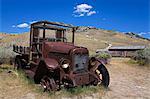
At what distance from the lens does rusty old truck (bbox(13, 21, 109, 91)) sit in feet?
28.0

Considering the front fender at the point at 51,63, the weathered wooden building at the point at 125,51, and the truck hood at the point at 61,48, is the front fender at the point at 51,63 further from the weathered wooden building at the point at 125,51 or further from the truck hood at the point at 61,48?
the weathered wooden building at the point at 125,51

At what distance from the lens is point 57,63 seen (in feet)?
28.3

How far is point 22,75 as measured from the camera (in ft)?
33.6

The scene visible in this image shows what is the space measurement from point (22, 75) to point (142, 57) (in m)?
14.5

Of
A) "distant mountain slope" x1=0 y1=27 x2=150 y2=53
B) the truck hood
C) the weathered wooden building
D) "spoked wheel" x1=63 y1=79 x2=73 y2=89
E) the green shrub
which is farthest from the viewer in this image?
"distant mountain slope" x1=0 y1=27 x2=150 y2=53

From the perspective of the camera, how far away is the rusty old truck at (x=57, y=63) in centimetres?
855

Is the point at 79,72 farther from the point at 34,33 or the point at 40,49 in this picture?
the point at 34,33

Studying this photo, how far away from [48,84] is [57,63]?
0.80 m

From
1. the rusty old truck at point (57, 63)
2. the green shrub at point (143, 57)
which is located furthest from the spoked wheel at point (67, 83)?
the green shrub at point (143, 57)

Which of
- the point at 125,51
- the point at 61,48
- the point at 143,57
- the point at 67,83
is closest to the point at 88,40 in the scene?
the point at 125,51

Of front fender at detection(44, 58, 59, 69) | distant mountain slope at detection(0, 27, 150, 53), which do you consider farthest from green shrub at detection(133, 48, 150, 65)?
distant mountain slope at detection(0, 27, 150, 53)

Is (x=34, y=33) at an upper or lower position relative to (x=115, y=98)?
upper

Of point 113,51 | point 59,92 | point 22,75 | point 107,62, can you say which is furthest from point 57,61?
point 113,51

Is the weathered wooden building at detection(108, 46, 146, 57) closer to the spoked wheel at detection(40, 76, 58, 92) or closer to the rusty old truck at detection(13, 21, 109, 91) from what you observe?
the rusty old truck at detection(13, 21, 109, 91)
